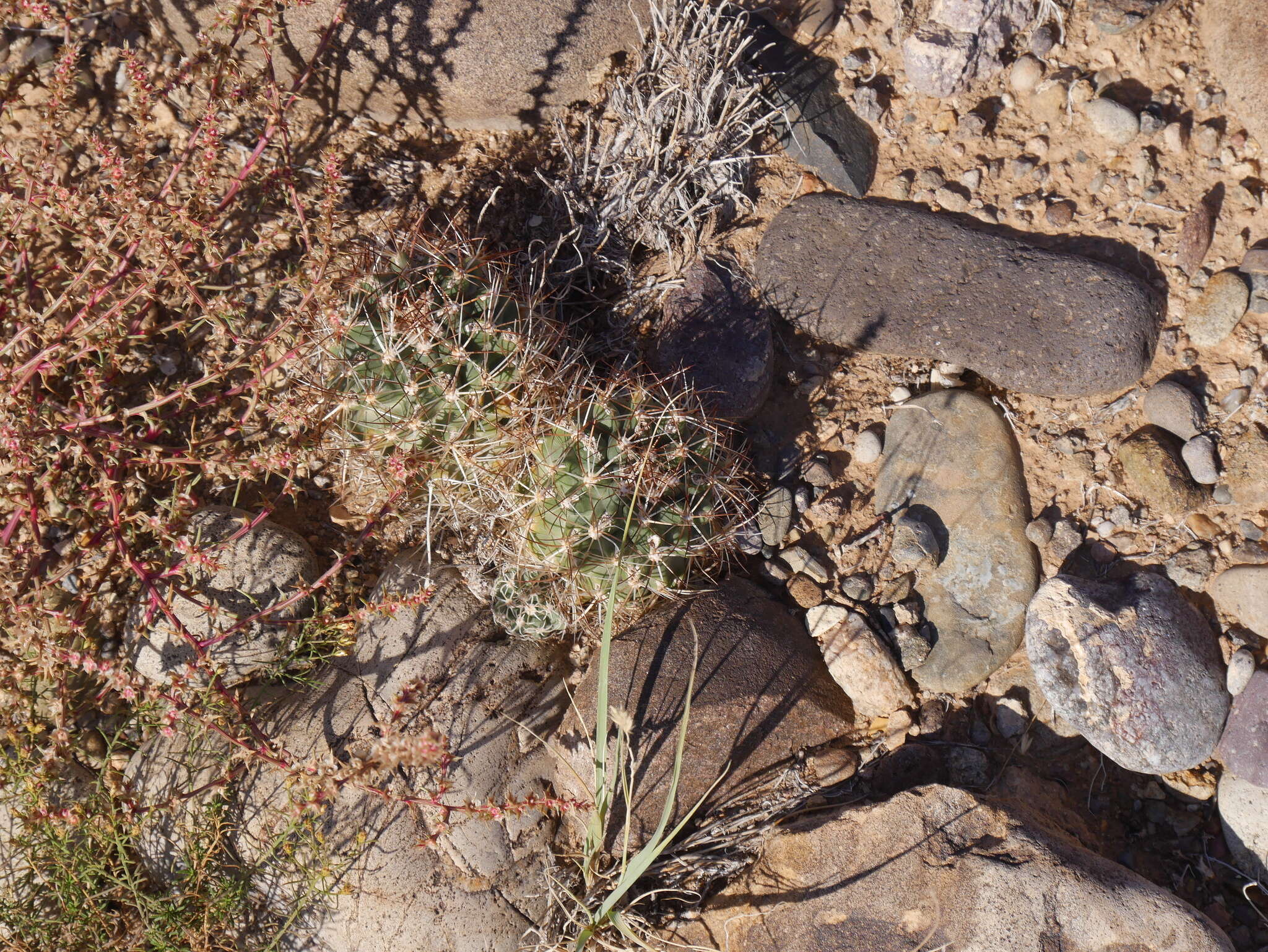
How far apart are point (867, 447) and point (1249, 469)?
1466 millimetres

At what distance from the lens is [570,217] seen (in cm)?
360

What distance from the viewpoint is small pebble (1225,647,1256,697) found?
3.16 metres

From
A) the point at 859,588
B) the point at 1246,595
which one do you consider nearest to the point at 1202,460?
the point at 1246,595

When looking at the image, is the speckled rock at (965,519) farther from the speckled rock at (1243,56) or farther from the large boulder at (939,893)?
the speckled rock at (1243,56)

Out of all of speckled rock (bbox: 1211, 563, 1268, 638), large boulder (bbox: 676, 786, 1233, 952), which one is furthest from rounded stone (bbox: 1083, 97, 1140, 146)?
large boulder (bbox: 676, 786, 1233, 952)

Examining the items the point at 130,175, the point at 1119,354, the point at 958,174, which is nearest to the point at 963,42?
the point at 958,174

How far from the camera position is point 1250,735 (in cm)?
307

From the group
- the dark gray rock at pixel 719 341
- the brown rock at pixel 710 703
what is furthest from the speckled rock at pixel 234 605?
the dark gray rock at pixel 719 341

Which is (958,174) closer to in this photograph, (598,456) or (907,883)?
(598,456)

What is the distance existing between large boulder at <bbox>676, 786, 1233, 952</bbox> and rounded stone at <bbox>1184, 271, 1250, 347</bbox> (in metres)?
2.09

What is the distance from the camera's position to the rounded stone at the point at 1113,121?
3.64 meters

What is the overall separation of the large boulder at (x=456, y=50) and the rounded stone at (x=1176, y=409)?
262cm

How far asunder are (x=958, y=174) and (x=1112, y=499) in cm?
157

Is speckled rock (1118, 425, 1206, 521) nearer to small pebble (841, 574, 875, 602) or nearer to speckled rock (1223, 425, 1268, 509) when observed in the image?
speckled rock (1223, 425, 1268, 509)
